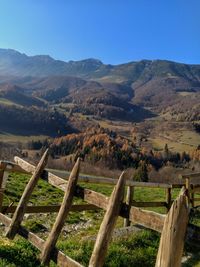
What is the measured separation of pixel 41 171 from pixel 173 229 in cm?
472

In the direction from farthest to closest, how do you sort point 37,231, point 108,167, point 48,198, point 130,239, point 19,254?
point 108,167
point 48,198
point 37,231
point 130,239
point 19,254

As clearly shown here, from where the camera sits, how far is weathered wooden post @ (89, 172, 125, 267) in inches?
277

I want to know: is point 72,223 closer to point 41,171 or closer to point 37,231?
point 37,231

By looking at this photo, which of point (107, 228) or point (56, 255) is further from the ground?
point (107, 228)

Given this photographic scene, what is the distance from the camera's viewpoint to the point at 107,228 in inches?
282

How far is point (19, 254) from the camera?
8.83m

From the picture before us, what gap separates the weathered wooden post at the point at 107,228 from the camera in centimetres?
703

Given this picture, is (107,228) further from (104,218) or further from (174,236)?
(174,236)

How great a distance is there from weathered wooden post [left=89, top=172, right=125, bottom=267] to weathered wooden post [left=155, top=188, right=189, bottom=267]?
5.32ft

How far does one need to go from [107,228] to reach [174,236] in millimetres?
1838

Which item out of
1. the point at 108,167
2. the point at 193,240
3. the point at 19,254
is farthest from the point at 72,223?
the point at 108,167

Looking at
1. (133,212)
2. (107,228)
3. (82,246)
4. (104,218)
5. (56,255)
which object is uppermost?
(133,212)

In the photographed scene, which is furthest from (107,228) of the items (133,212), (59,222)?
(59,222)

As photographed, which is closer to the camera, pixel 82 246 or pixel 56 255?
pixel 56 255
